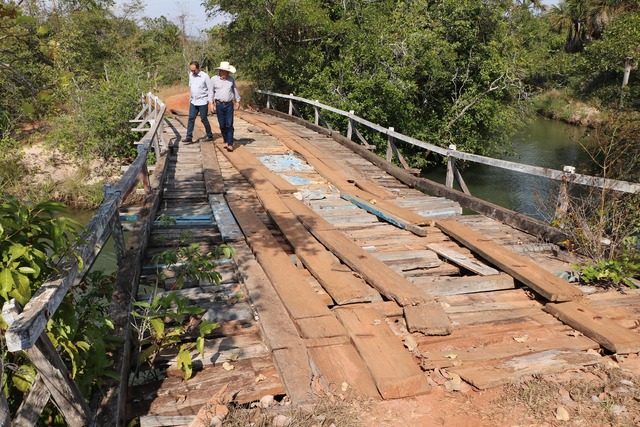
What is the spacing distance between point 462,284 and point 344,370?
1.90 meters

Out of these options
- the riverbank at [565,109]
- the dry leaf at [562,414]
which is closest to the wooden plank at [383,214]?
the dry leaf at [562,414]

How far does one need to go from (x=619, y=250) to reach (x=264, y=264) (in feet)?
12.7

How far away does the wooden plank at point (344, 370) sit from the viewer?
10.6 ft

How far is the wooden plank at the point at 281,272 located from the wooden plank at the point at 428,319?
70 cm

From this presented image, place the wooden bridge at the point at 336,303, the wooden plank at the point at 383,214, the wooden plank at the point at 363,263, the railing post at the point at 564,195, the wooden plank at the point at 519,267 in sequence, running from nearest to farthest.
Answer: the wooden bridge at the point at 336,303 < the wooden plank at the point at 363,263 < the wooden plank at the point at 519,267 < the railing post at the point at 564,195 < the wooden plank at the point at 383,214

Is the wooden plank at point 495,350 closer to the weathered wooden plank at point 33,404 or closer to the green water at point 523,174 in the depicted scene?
the weathered wooden plank at point 33,404

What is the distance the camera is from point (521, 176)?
67.0 ft

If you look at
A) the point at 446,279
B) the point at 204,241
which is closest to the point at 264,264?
the point at 204,241

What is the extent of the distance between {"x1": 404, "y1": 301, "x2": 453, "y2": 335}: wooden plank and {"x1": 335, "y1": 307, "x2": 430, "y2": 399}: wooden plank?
0.78ft

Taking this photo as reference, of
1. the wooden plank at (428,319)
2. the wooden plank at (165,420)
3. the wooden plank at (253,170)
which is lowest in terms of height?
the wooden plank at (165,420)

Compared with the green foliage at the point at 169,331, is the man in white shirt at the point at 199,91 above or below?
above


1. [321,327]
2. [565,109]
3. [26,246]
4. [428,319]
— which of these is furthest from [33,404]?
[565,109]

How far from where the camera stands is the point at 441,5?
17.5m

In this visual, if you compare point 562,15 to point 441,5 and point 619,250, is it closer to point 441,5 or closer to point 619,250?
point 441,5
